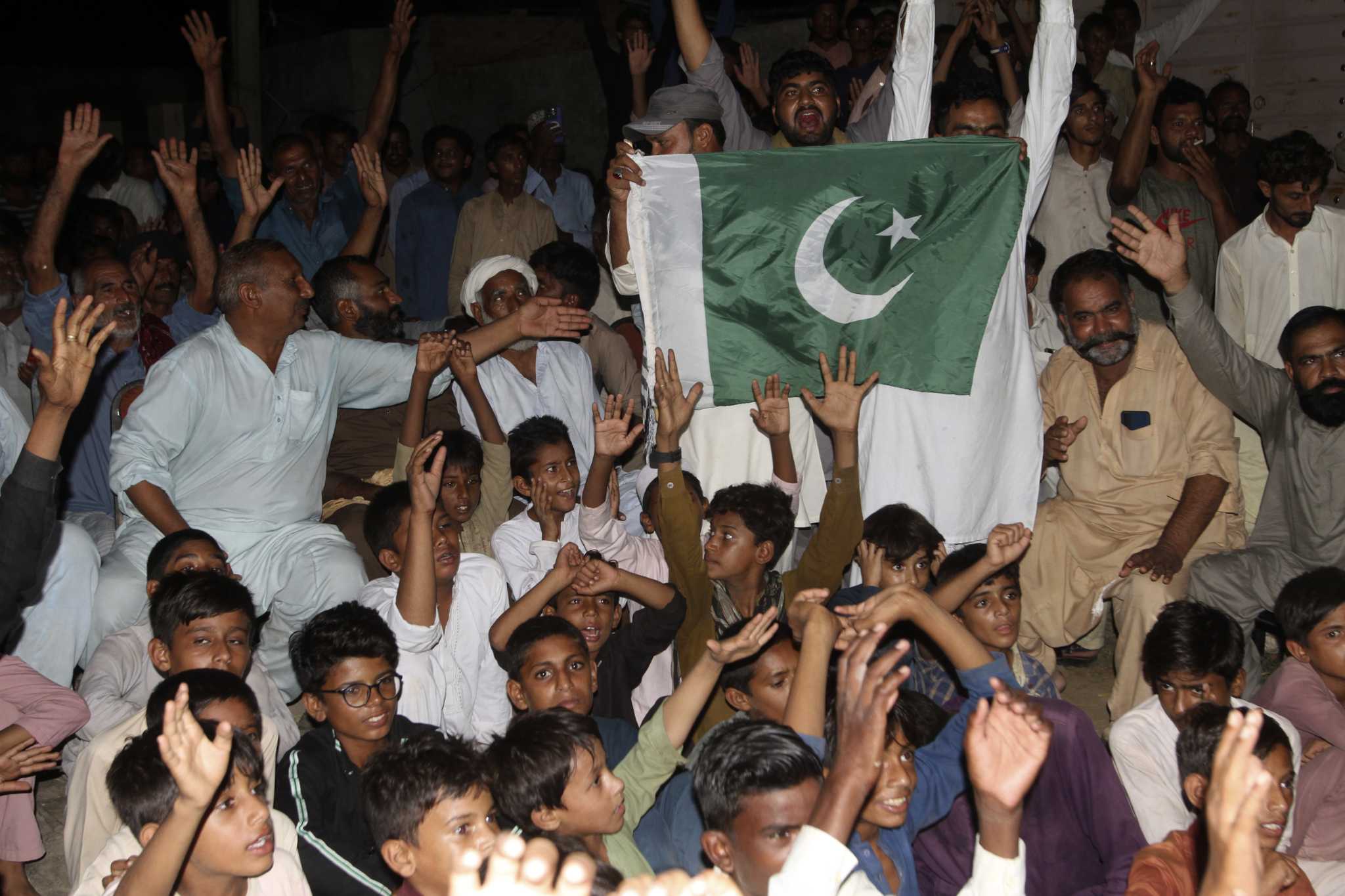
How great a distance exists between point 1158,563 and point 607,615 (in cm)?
240

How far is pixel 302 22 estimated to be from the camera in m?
14.7

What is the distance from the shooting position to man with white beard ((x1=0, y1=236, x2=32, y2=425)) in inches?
253

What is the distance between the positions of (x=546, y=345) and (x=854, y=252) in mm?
1701

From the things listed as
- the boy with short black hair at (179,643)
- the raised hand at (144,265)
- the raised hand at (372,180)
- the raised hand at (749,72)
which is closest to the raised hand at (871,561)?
the boy with short black hair at (179,643)

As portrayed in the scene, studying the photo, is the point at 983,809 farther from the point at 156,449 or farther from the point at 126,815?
the point at 156,449

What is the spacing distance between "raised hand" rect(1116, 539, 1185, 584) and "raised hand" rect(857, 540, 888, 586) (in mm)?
1281

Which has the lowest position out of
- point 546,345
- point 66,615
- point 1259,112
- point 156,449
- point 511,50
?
point 66,615

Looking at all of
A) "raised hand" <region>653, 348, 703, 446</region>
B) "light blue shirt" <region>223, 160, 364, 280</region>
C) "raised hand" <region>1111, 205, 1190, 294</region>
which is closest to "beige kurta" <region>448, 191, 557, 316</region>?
"light blue shirt" <region>223, 160, 364, 280</region>

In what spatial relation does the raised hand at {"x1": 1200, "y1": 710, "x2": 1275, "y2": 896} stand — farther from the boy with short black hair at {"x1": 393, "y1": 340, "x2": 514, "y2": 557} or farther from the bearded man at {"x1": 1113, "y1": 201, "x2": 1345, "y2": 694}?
the boy with short black hair at {"x1": 393, "y1": 340, "x2": 514, "y2": 557}

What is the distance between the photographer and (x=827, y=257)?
569 cm

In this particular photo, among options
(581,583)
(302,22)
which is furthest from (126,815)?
(302,22)

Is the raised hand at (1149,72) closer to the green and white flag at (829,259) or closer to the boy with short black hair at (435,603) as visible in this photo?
the green and white flag at (829,259)

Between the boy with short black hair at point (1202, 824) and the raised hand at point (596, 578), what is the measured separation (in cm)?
189

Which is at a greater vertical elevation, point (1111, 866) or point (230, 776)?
point (230, 776)
